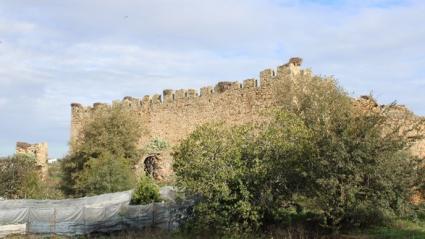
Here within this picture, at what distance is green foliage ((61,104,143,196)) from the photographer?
27388 mm

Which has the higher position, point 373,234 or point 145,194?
point 145,194

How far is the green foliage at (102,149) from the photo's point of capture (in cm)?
2739

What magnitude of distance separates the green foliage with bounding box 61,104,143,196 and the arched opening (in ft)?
2.41

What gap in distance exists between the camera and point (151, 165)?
103 ft

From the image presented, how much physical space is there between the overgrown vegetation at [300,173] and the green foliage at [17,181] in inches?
584

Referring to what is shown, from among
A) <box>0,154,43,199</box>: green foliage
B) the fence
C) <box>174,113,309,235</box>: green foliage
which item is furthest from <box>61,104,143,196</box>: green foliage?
<box>174,113,309,235</box>: green foliage

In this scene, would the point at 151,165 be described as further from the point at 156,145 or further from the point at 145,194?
the point at 145,194

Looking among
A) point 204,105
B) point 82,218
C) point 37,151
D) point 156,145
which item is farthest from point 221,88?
point 37,151

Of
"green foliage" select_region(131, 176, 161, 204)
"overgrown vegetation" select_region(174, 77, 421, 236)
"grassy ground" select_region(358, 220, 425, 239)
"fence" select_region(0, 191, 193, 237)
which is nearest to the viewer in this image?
"grassy ground" select_region(358, 220, 425, 239)

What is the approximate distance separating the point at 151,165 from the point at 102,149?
311cm

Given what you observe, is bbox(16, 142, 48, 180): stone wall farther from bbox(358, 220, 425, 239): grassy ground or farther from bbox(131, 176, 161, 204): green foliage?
bbox(358, 220, 425, 239): grassy ground

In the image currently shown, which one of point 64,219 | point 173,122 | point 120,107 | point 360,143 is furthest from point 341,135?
point 120,107

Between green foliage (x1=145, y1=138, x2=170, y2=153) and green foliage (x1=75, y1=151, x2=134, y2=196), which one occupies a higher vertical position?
green foliage (x1=145, y1=138, x2=170, y2=153)

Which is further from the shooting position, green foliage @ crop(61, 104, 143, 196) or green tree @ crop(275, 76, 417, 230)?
green foliage @ crop(61, 104, 143, 196)
